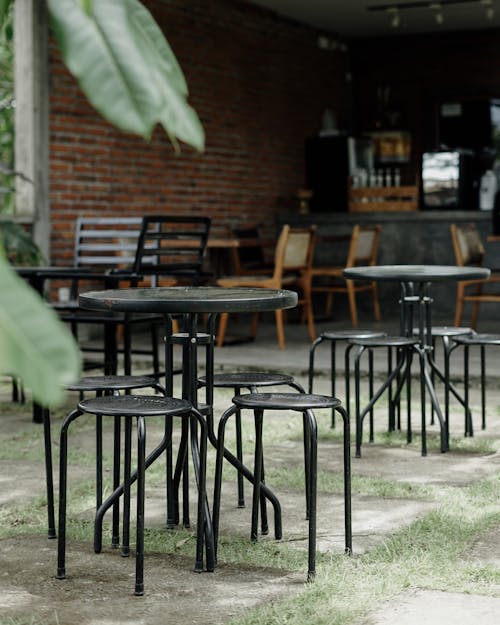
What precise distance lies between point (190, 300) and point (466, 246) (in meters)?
4.95

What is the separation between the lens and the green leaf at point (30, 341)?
1.28ft

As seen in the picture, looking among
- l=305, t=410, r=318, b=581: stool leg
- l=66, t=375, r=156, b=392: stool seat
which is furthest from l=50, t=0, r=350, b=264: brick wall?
l=305, t=410, r=318, b=581: stool leg

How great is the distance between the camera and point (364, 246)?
8719 millimetres

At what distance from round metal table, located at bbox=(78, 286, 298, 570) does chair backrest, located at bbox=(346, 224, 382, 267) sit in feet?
17.0

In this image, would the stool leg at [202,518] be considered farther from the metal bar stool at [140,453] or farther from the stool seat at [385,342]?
the stool seat at [385,342]

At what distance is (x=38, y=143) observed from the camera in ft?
25.7

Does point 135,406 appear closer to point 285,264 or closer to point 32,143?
point 285,264

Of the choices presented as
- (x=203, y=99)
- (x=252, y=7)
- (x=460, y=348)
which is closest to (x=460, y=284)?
(x=460, y=348)

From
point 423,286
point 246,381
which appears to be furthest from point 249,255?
point 246,381

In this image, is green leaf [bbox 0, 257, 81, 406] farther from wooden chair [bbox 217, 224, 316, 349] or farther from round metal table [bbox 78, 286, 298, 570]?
wooden chair [bbox 217, 224, 316, 349]

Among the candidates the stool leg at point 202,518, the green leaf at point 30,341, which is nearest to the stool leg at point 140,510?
the stool leg at point 202,518

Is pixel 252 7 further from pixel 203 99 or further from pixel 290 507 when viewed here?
pixel 290 507

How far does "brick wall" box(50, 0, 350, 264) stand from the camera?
26.7 ft

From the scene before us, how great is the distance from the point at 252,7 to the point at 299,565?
810cm
